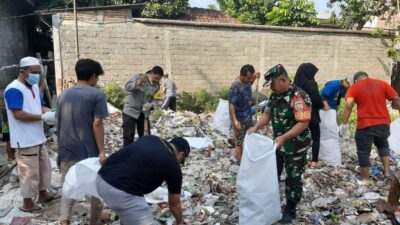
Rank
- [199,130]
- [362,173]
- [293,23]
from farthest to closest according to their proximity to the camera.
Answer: [293,23]
[199,130]
[362,173]

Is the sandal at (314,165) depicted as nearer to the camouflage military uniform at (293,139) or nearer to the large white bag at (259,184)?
the camouflage military uniform at (293,139)

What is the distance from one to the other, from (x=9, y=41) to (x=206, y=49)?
238 inches

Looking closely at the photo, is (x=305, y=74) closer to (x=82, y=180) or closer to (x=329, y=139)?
(x=329, y=139)

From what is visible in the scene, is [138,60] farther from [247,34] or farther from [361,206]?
[361,206]

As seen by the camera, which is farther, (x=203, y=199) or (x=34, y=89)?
(x=203, y=199)

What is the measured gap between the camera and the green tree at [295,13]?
16.4 metres

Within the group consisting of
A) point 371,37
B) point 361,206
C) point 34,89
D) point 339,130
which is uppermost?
point 371,37

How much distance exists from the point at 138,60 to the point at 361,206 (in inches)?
317

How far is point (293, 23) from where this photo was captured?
16797 mm

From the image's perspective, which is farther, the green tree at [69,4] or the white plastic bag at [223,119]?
the green tree at [69,4]

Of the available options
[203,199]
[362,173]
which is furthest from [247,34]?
[203,199]

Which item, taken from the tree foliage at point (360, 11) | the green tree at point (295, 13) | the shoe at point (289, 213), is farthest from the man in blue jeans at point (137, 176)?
the green tree at point (295, 13)

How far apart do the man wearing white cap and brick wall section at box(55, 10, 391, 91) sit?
21.9 feet

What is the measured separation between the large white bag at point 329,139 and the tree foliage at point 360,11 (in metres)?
10.6
